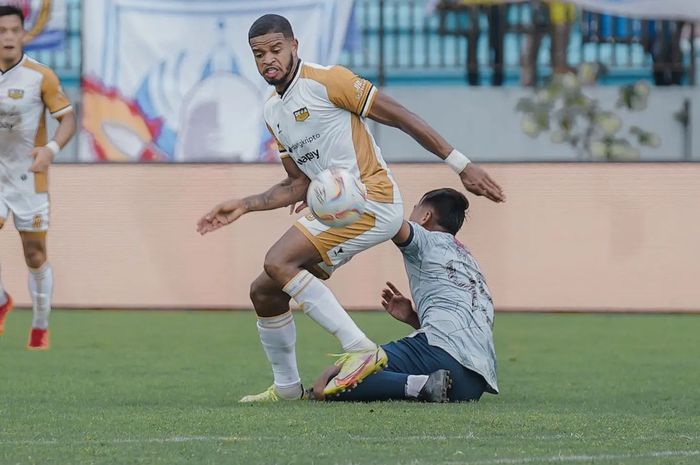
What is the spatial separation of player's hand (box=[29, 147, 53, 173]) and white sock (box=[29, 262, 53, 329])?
4.02ft

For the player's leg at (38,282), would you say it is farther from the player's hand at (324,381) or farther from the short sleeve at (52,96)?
the player's hand at (324,381)

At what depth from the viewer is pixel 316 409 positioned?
7.33 m

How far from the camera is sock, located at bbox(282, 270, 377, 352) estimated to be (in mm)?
7414

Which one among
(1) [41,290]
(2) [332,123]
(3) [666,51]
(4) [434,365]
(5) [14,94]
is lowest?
(1) [41,290]

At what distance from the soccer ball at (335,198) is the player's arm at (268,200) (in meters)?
0.37

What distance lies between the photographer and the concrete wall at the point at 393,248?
51.5ft

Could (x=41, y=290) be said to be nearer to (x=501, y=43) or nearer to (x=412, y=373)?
(x=412, y=373)

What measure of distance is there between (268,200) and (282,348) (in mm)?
740

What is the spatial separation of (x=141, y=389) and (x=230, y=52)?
981 cm

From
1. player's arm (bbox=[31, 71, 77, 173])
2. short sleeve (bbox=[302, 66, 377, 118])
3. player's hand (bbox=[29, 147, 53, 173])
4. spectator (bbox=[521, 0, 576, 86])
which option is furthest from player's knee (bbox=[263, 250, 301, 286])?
spectator (bbox=[521, 0, 576, 86])

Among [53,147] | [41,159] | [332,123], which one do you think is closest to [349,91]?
[332,123]

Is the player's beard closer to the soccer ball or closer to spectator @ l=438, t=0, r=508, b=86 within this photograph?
the soccer ball

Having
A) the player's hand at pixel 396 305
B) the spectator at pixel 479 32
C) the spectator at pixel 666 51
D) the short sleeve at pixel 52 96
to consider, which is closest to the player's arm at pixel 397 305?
the player's hand at pixel 396 305

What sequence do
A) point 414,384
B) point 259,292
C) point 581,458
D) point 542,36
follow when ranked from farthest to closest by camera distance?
point 542,36 → point 259,292 → point 414,384 → point 581,458
